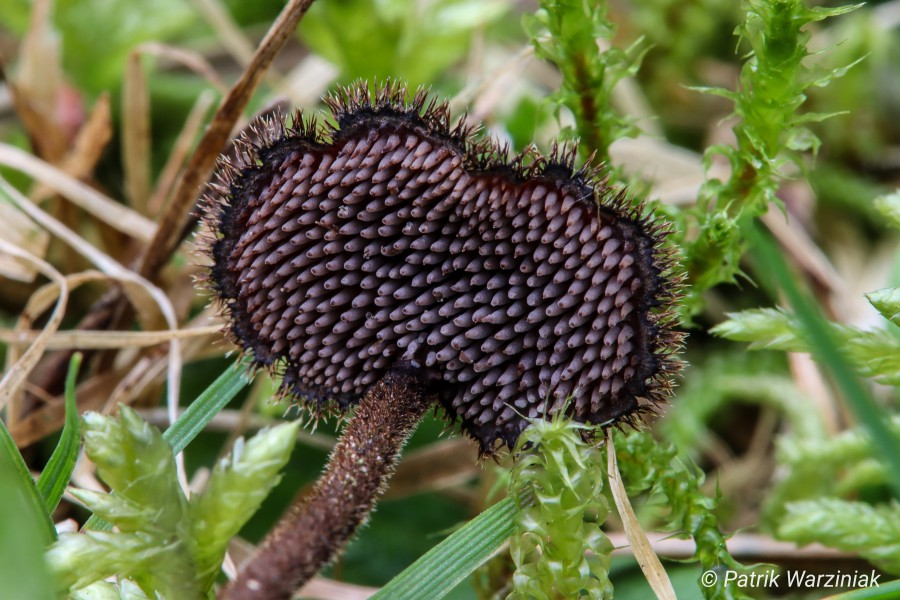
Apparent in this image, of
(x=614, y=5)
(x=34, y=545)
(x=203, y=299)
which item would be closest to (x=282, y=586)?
(x=34, y=545)

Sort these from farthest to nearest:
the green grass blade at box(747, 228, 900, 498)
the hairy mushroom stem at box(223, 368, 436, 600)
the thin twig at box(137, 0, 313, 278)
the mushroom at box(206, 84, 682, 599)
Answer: the thin twig at box(137, 0, 313, 278) < the mushroom at box(206, 84, 682, 599) < the hairy mushroom stem at box(223, 368, 436, 600) < the green grass blade at box(747, 228, 900, 498)

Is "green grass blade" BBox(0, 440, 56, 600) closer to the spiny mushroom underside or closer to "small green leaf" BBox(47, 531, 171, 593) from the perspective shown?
"small green leaf" BBox(47, 531, 171, 593)

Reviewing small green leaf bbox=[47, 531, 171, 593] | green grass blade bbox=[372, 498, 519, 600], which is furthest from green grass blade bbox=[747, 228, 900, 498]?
small green leaf bbox=[47, 531, 171, 593]

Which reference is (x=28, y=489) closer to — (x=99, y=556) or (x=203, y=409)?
(x=99, y=556)

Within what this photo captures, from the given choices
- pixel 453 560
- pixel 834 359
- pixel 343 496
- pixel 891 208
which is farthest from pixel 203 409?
pixel 891 208

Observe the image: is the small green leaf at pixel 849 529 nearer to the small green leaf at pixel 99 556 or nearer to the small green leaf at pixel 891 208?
the small green leaf at pixel 891 208
